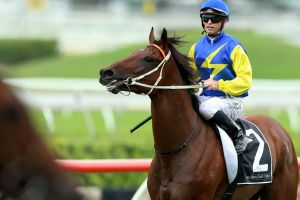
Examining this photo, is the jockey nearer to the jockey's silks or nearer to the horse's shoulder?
the jockey's silks

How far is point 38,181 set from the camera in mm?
2531

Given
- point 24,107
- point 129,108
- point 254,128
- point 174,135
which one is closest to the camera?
point 24,107

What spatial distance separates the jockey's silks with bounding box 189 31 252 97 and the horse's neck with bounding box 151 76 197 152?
12.8 inches

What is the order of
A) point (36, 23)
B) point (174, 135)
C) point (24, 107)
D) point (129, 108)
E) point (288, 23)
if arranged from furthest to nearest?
point (288, 23) → point (36, 23) → point (129, 108) → point (174, 135) → point (24, 107)

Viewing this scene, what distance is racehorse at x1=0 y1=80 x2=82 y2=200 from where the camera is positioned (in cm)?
251

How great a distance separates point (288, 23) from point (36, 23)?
10629 millimetres

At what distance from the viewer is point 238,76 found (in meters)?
5.89

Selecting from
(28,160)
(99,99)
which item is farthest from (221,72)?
(99,99)

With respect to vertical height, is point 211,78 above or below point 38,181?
below

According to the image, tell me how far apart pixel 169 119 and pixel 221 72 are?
0.57 meters

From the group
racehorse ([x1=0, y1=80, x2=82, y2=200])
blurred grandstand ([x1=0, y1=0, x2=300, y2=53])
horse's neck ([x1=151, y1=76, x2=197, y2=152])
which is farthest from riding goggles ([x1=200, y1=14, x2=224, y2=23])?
blurred grandstand ([x1=0, y1=0, x2=300, y2=53])

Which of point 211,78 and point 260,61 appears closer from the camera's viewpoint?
point 211,78

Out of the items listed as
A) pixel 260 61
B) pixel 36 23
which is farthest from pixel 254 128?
pixel 36 23

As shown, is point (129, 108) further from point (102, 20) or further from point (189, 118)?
point (102, 20)
